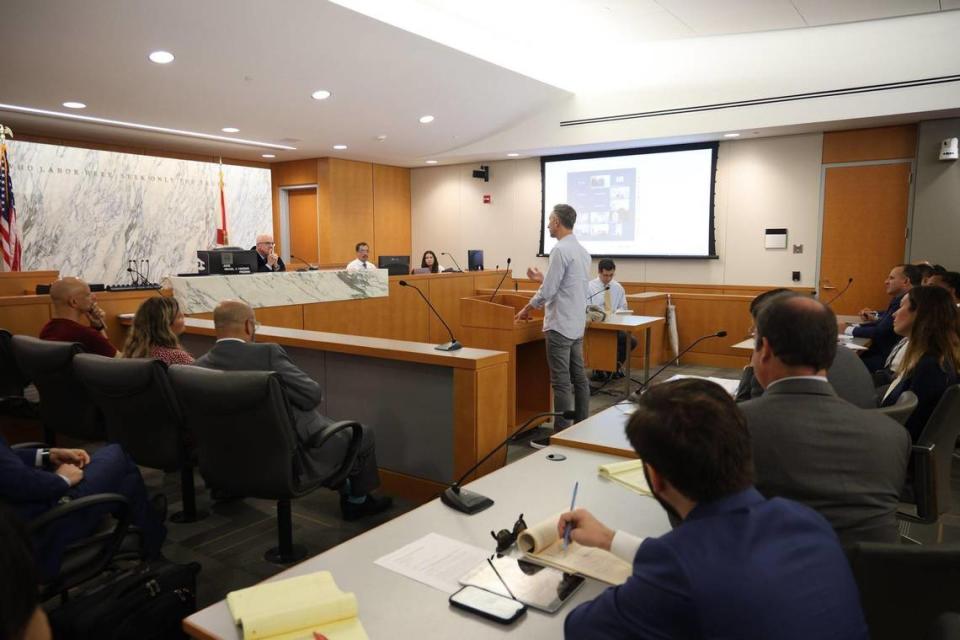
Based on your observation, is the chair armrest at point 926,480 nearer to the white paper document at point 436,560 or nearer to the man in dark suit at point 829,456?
the man in dark suit at point 829,456

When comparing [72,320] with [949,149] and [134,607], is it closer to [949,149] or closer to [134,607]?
[134,607]

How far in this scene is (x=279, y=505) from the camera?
2652 millimetres

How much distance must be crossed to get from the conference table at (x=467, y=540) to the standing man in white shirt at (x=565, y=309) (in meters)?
2.25

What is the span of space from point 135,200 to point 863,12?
876 cm

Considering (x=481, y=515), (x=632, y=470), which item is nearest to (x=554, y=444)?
(x=632, y=470)

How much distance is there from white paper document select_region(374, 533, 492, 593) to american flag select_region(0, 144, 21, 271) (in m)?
7.33

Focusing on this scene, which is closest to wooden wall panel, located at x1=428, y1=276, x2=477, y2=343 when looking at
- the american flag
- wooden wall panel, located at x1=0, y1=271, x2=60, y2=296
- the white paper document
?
wooden wall panel, located at x1=0, y1=271, x2=60, y2=296

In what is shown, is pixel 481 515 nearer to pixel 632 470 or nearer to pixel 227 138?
pixel 632 470

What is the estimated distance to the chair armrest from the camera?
2318mm

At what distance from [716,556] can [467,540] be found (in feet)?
2.45

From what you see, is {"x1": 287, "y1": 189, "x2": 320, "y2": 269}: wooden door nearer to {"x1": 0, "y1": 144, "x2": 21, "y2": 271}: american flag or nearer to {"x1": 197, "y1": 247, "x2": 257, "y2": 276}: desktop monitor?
{"x1": 0, "y1": 144, "x2": 21, "y2": 271}: american flag

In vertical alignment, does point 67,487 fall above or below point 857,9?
below

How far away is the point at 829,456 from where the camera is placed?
139 cm

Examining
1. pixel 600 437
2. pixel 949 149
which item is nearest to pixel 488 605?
pixel 600 437
